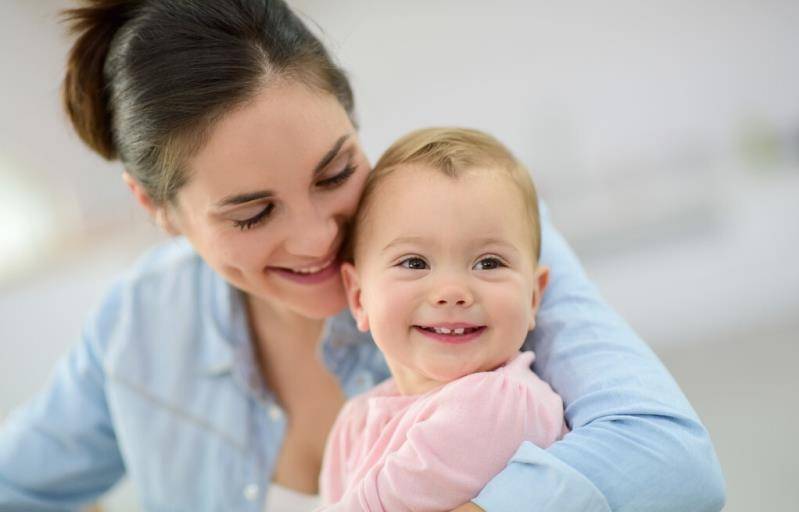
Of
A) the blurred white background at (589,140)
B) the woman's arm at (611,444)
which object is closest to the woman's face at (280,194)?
the woman's arm at (611,444)

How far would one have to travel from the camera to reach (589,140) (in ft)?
9.91

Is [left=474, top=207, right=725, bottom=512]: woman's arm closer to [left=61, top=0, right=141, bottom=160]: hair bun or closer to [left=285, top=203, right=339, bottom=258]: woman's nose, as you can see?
[left=285, top=203, right=339, bottom=258]: woman's nose

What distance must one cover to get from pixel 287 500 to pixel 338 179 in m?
Answer: 0.67

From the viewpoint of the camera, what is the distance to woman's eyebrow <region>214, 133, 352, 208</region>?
1.21m

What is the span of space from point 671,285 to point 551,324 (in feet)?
5.96

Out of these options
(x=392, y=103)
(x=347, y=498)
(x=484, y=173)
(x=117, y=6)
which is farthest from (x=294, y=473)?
(x=392, y=103)

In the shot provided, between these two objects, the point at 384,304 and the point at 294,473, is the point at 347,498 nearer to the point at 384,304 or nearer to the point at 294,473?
the point at 384,304

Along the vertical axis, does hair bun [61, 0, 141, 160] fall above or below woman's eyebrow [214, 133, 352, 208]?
above

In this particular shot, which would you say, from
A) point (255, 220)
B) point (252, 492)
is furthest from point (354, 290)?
point (252, 492)

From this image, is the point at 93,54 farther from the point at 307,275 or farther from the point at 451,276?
the point at 451,276

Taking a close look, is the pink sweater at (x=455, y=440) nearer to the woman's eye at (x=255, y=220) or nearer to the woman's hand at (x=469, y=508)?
the woman's hand at (x=469, y=508)

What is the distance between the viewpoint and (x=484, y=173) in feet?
3.87

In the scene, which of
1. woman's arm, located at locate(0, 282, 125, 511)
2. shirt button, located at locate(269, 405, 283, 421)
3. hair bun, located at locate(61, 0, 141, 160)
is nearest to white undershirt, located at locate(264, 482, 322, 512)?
shirt button, located at locate(269, 405, 283, 421)

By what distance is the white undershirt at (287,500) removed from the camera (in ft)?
5.17
